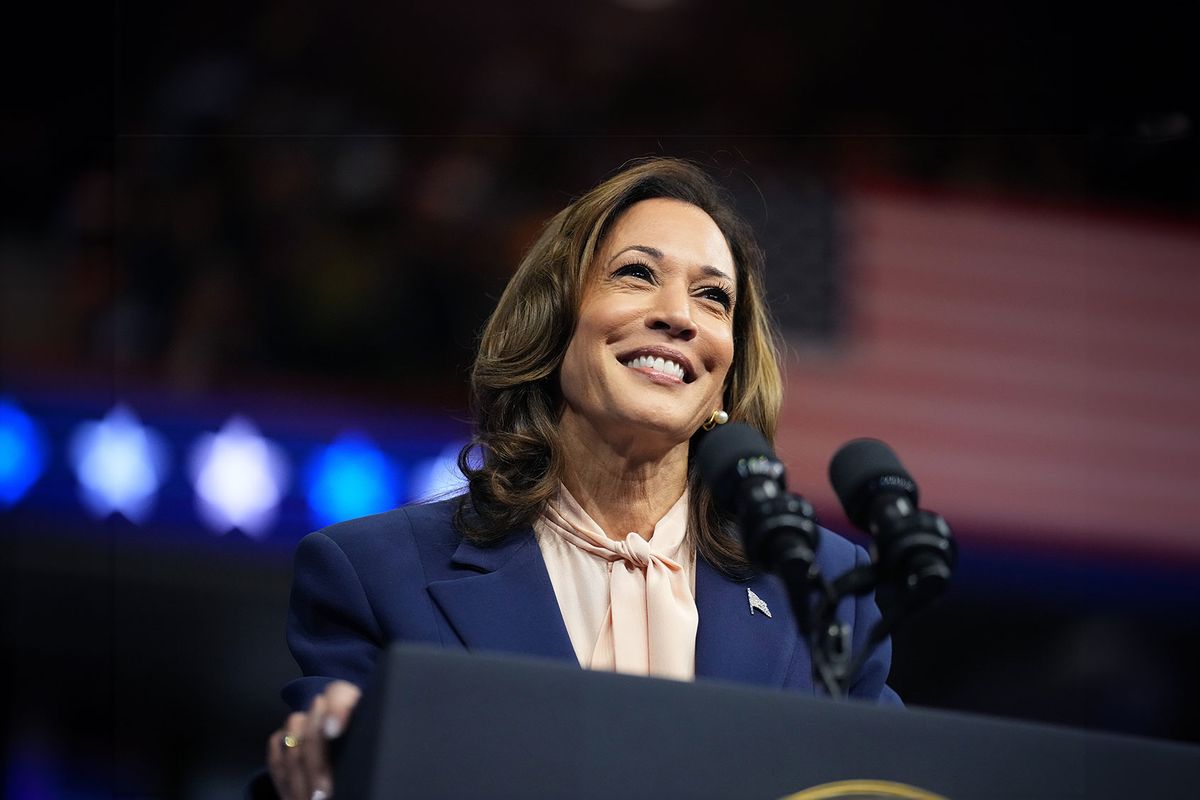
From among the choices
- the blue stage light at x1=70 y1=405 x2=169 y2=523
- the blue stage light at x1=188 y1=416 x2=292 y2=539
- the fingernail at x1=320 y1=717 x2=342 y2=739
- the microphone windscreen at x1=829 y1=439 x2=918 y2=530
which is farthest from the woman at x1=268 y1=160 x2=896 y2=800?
the blue stage light at x1=70 y1=405 x2=169 y2=523

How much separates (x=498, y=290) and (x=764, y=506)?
2.10 meters

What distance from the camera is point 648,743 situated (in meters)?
1.24

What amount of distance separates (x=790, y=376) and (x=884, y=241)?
469 millimetres

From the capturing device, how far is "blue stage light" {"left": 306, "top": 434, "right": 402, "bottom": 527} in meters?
3.40

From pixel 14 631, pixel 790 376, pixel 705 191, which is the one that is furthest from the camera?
pixel 790 376

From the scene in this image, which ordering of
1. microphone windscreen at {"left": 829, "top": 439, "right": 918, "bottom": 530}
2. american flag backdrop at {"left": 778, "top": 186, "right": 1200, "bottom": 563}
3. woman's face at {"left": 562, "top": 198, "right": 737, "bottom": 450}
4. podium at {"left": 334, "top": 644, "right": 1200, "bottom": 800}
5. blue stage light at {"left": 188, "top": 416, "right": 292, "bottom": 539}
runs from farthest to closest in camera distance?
american flag backdrop at {"left": 778, "top": 186, "right": 1200, "bottom": 563} < blue stage light at {"left": 188, "top": 416, "right": 292, "bottom": 539} < woman's face at {"left": 562, "top": 198, "right": 737, "bottom": 450} < microphone windscreen at {"left": 829, "top": 439, "right": 918, "bottom": 530} < podium at {"left": 334, "top": 644, "right": 1200, "bottom": 800}

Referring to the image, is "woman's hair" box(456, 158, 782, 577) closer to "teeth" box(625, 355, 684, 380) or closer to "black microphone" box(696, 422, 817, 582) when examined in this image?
"teeth" box(625, 355, 684, 380)

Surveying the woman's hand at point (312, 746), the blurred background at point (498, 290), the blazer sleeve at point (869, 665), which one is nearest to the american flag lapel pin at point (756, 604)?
the blazer sleeve at point (869, 665)

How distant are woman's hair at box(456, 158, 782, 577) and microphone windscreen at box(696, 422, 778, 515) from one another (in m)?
0.72

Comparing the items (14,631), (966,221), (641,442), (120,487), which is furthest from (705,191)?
(14,631)

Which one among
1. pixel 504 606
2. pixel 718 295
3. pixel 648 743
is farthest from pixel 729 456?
pixel 718 295

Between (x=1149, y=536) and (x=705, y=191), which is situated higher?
(x=705, y=191)

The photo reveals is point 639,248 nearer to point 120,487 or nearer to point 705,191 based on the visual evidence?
point 705,191

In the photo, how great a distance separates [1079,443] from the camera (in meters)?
3.62
